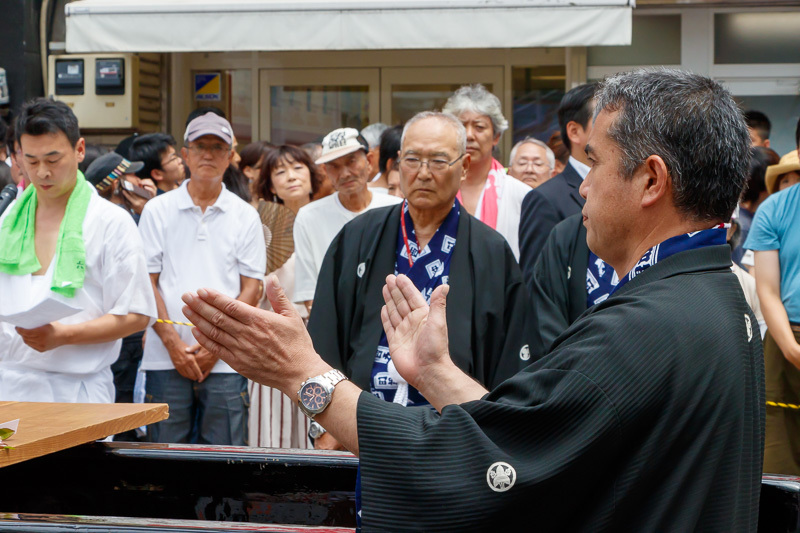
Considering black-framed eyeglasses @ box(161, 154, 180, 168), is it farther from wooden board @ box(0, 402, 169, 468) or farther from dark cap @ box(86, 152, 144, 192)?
wooden board @ box(0, 402, 169, 468)

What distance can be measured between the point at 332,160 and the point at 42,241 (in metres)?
1.42

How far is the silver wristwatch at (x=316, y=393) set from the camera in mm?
1498

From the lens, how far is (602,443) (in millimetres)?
1282

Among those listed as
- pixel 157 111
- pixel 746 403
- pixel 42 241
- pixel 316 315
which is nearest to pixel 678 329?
pixel 746 403

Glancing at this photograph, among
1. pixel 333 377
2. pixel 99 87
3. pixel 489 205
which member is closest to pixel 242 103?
pixel 99 87

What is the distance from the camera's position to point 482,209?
4.37 m

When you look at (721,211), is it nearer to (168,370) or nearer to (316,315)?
(316,315)

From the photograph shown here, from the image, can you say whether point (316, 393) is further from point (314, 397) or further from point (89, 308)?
point (89, 308)

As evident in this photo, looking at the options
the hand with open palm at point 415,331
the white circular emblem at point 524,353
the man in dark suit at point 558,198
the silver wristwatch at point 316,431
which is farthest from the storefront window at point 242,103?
the hand with open palm at point 415,331

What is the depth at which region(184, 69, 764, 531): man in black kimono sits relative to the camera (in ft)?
4.26

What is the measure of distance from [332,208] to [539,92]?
4.12 meters

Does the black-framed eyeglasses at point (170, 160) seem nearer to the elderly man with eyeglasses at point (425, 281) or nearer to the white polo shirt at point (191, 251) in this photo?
the white polo shirt at point (191, 251)

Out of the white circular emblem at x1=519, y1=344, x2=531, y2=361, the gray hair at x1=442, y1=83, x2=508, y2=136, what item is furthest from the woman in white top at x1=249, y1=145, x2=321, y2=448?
the white circular emblem at x1=519, y1=344, x2=531, y2=361

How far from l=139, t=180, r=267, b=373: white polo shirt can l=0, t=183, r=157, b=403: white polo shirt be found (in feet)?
2.15
